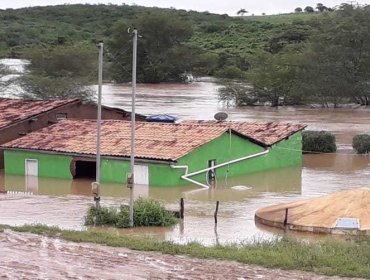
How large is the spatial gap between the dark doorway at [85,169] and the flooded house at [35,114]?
12.0 ft

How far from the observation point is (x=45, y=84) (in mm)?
61219

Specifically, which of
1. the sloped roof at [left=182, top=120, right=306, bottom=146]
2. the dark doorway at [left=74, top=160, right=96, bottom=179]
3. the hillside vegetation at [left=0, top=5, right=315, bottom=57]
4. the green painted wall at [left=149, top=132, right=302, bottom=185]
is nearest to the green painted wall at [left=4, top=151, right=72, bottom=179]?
the dark doorway at [left=74, top=160, right=96, bottom=179]

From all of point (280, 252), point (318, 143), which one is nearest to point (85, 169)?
point (318, 143)

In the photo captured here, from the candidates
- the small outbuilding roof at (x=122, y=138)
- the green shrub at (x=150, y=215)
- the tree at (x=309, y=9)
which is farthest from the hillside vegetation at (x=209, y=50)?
the green shrub at (x=150, y=215)

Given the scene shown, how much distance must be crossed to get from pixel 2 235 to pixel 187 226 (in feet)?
18.6

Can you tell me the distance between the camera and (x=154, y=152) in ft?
97.1

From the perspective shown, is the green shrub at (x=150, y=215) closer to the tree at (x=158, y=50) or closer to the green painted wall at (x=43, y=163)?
the green painted wall at (x=43, y=163)

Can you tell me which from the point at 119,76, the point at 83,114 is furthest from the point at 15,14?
the point at 83,114

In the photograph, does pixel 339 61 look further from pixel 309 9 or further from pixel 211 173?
pixel 309 9

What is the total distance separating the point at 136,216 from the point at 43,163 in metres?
12.7

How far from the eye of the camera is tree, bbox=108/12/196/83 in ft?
300

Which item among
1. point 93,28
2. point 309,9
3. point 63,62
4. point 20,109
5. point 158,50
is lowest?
point 20,109

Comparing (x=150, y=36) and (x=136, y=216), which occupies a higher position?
(x=150, y=36)

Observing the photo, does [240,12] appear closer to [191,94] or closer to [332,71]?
[191,94]
